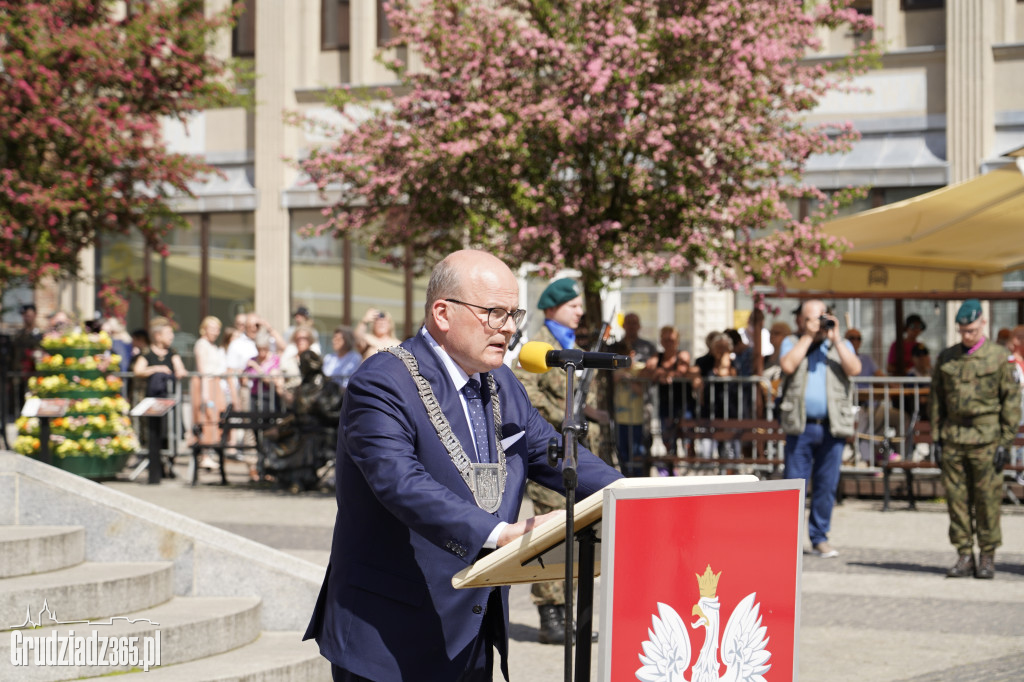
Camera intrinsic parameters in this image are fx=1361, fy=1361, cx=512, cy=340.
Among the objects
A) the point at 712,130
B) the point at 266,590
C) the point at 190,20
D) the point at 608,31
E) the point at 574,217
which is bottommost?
the point at 266,590

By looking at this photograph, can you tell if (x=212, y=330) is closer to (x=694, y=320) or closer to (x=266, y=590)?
(x=694, y=320)

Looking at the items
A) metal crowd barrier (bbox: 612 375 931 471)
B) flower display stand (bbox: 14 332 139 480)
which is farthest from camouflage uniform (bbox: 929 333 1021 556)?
flower display stand (bbox: 14 332 139 480)

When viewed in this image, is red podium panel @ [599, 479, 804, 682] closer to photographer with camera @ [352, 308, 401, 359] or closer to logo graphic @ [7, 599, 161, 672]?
logo graphic @ [7, 599, 161, 672]

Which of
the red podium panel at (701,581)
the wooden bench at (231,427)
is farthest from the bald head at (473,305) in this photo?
the wooden bench at (231,427)

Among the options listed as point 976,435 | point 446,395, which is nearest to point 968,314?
point 976,435

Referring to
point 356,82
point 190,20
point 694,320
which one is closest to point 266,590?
point 190,20

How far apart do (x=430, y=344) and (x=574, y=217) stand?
10.2m

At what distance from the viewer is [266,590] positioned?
7320mm

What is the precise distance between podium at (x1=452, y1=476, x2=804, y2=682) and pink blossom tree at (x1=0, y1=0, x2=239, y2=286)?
48.6 feet

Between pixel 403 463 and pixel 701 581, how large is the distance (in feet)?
2.68

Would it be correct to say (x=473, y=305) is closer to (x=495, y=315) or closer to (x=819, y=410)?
(x=495, y=315)

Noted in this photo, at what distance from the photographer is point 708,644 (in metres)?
3.46

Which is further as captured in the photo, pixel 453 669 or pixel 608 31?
pixel 608 31

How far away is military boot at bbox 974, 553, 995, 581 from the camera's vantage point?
32.0 feet
